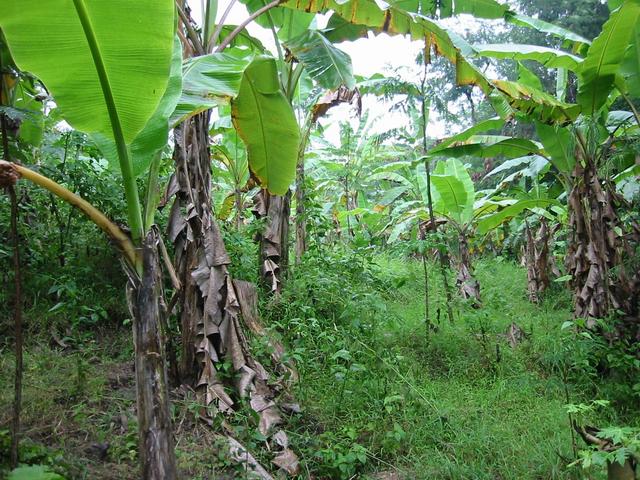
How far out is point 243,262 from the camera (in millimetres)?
4520

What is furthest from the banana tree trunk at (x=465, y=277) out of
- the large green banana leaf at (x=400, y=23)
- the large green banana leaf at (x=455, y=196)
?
the large green banana leaf at (x=400, y=23)

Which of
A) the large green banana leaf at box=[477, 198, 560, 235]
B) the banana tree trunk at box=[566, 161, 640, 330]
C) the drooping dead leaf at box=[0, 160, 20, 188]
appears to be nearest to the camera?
the drooping dead leaf at box=[0, 160, 20, 188]

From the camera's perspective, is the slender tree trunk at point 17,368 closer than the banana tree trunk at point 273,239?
Yes

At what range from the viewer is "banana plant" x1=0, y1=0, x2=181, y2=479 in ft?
6.38

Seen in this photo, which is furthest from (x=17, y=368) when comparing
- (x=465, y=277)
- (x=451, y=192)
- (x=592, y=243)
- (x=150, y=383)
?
(x=451, y=192)

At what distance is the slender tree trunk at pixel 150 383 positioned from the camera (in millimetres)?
2105

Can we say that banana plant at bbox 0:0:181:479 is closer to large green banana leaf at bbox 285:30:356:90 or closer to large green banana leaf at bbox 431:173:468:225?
large green banana leaf at bbox 285:30:356:90

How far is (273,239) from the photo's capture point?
5039 millimetres

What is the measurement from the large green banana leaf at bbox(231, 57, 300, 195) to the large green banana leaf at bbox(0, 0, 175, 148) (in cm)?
180

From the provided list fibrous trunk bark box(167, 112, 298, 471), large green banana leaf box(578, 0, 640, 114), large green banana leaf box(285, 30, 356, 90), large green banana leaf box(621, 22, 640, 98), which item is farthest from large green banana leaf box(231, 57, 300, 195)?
large green banana leaf box(621, 22, 640, 98)

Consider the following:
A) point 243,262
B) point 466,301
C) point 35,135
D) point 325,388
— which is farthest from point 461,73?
point 35,135

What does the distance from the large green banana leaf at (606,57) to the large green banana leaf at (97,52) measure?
143 inches

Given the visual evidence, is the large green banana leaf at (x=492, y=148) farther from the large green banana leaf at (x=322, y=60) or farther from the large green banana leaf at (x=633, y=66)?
the large green banana leaf at (x=322, y=60)

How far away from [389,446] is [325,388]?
2.26 feet
